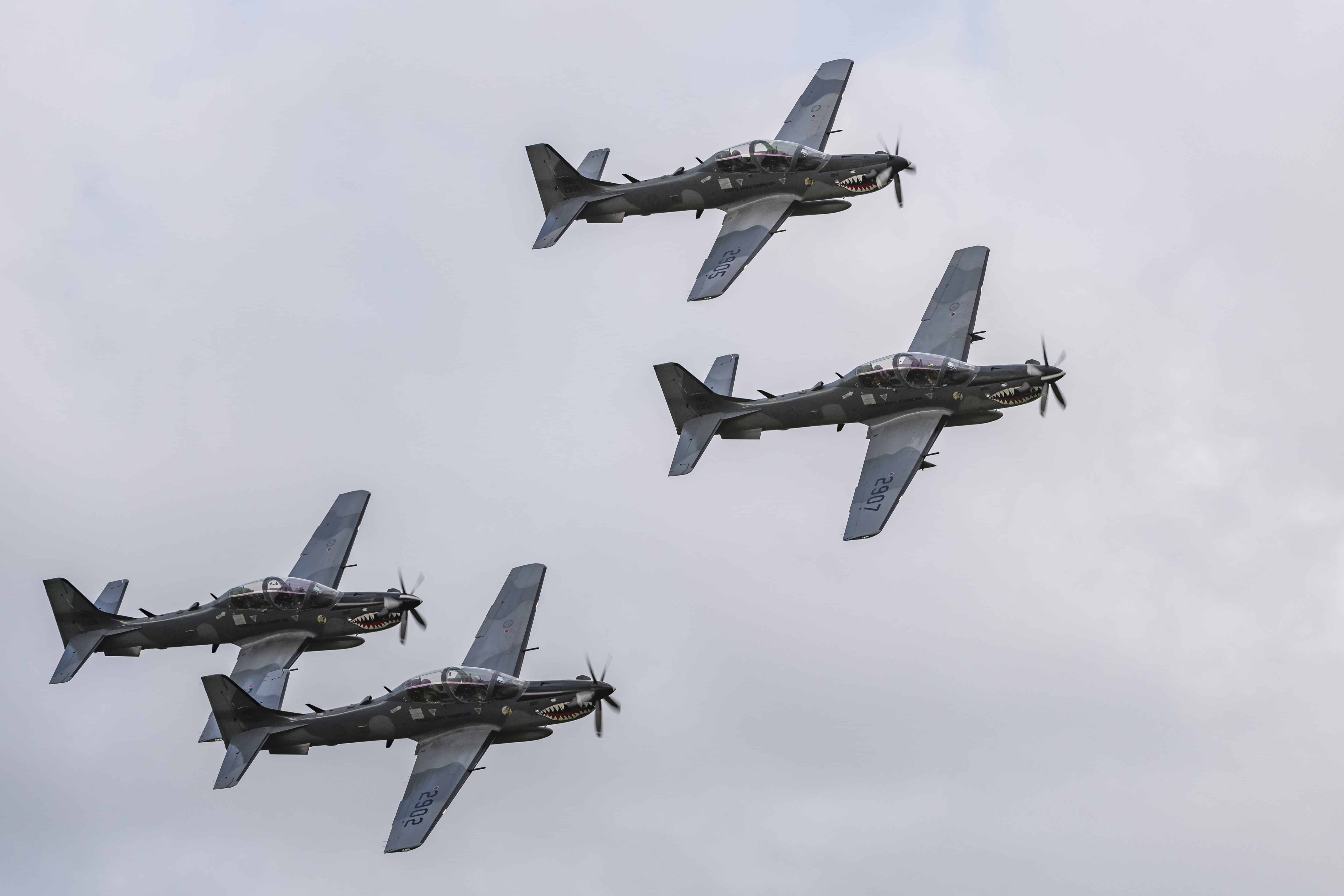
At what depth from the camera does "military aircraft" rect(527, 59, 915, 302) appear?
78.5 meters

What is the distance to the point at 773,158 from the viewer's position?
260 feet

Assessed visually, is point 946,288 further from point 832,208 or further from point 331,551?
point 331,551

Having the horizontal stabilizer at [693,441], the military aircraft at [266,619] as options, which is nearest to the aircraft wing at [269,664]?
the military aircraft at [266,619]

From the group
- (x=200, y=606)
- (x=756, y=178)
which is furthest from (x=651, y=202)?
(x=200, y=606)

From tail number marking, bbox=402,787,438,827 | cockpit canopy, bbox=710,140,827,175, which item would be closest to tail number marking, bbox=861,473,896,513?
cockpit canopy, bbox=710,140,827,175

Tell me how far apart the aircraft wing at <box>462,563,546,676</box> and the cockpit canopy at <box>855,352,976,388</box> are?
534 inches

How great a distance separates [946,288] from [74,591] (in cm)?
3519

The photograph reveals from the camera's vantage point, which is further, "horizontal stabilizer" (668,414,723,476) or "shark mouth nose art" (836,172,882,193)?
"shark mouth nose art" (836,172,882,193)

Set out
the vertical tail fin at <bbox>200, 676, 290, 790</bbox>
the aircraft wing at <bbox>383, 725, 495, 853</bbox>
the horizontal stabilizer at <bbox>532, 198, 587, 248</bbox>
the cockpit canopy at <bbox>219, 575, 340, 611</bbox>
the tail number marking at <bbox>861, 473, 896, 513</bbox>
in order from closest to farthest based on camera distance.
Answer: the aircraft wing at <bbox>383, 725, 495, 853</bbox> → the tail number marking at <bbox>861, 473, 896, 513</bbox> → the vertical tail fin at <bbox>200, 676, 290, 790</bbox> → the cockpit canopy at <bbox>219, 575, 340, 611</bbox> → the horizontal stabilizer at <bbox>532, 198, 587, 248</bbox>

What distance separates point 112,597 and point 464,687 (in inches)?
738

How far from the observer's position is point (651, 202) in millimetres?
82500

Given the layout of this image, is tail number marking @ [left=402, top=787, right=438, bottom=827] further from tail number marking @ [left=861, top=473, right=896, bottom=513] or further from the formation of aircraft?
tail number marking @ [left=861, top=473, right=896, bottom=513]

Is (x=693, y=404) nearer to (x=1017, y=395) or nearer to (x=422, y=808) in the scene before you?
(x=1017, y=395)

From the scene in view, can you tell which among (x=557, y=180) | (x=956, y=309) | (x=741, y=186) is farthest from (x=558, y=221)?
(x=956, y=309)
